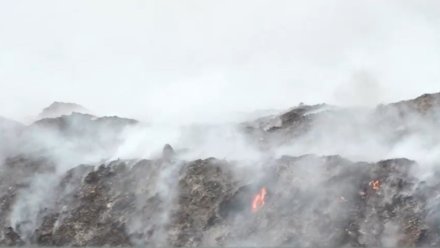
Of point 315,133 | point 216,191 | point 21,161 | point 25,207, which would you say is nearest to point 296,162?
point 216,191

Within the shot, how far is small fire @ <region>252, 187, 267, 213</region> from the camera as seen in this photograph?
8751 centimetres

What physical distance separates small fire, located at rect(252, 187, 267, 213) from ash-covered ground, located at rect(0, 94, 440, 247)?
14cm

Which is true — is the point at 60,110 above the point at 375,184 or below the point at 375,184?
above

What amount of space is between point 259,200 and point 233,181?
18.4 ft

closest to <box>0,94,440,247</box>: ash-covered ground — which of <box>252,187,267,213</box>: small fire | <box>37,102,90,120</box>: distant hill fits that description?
<box>252,187,267,213</box>: small fire

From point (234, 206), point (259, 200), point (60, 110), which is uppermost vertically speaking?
point (60, 110)

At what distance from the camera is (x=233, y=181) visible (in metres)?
92.8

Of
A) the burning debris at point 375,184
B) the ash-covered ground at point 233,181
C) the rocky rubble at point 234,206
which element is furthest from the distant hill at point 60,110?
the burning debris at point 375,184

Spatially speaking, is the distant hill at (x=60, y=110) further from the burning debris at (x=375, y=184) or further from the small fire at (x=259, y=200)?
the burning debris at (x=375, y=184)

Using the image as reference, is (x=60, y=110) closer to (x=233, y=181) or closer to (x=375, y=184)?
(x=233, y=181)

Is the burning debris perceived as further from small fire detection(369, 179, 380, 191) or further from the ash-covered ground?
the ash-covered ground

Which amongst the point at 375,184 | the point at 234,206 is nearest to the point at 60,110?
the point at 234,206

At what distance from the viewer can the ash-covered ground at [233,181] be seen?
8150 cm

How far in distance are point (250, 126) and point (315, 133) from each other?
12.1 metres
